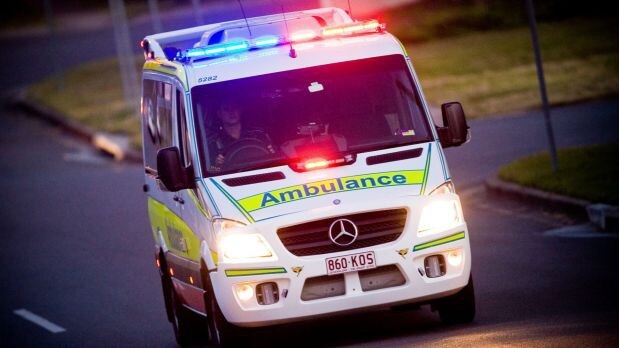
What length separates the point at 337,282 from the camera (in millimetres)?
10641

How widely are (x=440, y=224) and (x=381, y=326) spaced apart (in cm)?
161

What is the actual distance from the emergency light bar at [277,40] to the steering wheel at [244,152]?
842 mm

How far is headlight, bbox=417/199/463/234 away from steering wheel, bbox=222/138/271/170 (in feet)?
4.16

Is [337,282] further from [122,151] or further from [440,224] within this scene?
[122,151]

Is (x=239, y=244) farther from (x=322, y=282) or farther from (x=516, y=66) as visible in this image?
(x=516, y=66)

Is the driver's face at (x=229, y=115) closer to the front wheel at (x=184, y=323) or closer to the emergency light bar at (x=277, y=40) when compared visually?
the emergency light bar at (x=277, y=40)

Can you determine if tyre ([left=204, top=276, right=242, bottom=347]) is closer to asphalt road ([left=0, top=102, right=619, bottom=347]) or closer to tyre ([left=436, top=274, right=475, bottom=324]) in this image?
asphalt road ([left=0, top=102, right=619, bottom=347])

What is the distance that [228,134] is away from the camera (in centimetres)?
1150

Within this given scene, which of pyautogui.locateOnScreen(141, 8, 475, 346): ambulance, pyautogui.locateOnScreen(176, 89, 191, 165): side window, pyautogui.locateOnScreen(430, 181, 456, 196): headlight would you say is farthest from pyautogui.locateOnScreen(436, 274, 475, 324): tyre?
pyautogui.locateOnScreen(176, 89, 191, 165): side window

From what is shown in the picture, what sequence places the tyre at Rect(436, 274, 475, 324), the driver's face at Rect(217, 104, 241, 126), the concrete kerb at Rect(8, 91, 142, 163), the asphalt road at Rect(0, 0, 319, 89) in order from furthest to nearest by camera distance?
the asphalt road at Rect(0, 0, 319, 89) → the concrete kerb at Rect(8, 91, 142, 163) → the driver's face at Rect(217, 104, 241, 126) → the tyre at Rect(436, 274, 475, 324)

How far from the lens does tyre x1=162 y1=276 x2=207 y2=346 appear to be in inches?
514

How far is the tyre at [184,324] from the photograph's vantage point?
42.9 ft

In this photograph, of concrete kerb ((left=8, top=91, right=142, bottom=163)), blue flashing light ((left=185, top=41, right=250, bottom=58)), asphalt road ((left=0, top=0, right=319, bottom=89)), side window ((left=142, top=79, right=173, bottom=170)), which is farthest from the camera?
asphalt road ((left=0, top=0, right=319, bottom=89))

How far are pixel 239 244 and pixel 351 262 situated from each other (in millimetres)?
736
